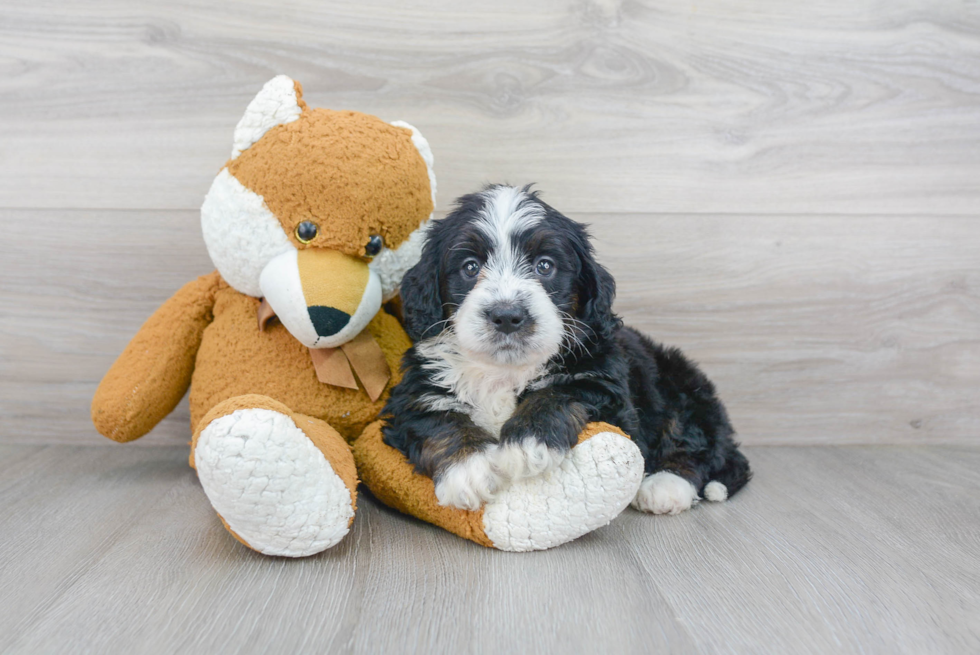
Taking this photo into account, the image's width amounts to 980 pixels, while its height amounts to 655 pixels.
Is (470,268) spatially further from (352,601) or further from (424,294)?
(352,601)

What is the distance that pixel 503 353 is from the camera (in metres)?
1.46

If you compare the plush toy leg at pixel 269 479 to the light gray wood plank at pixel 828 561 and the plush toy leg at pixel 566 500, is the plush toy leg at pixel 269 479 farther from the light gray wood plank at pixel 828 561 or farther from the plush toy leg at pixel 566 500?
the light gray wood plank at pixel 828 561

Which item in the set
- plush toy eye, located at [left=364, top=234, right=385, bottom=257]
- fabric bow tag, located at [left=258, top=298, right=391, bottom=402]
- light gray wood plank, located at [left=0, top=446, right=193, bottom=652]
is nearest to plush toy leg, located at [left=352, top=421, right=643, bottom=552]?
fabric bow tag, located at [left=258, top=298, right=391, bottom=402]

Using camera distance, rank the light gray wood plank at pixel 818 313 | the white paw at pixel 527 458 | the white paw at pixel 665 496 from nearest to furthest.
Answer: the white paw at pixel 527 458, the white paw at pixel 665 496, the light gray wood plank at pixel 818 313

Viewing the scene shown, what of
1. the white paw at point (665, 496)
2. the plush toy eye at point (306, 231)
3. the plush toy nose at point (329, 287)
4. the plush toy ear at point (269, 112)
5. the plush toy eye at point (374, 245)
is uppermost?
the plush toy ear at point (269, 112)

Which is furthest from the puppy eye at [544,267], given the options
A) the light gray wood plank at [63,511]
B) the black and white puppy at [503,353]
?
the light gray wood plank at [63,511]

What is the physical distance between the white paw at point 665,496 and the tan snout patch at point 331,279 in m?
0.89

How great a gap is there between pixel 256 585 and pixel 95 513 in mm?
681

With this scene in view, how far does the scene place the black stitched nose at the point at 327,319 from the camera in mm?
1561

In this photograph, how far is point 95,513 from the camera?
1.74 m

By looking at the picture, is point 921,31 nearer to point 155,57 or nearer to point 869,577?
point 869,577

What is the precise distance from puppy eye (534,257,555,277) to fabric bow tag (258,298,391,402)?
0.48 meters

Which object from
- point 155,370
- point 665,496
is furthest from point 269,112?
point 665,496

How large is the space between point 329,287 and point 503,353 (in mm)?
436
